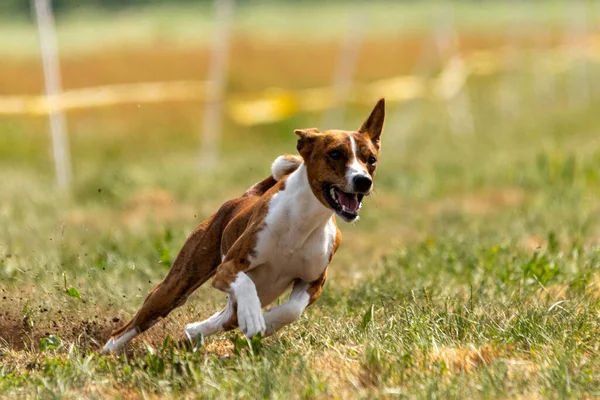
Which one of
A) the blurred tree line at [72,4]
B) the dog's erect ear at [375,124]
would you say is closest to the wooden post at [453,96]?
the dog's erect ear at [375,124]

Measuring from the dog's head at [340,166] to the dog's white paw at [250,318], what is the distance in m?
0.59

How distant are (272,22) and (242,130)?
81.2 feet

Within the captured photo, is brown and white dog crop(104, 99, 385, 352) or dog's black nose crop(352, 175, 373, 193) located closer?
dog's black nose crop(352, 175, 373, 193)

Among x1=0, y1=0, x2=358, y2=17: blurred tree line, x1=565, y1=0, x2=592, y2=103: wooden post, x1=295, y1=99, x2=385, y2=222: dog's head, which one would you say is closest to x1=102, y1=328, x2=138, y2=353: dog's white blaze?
x1=295, y1=99, x2=385, y2=222: dog's head

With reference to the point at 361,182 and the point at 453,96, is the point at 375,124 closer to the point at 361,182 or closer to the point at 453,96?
the point at 361,182

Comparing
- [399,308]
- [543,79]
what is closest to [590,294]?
[399,308]

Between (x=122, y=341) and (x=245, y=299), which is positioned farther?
(x=122, y=341)

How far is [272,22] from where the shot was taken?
4909 cm

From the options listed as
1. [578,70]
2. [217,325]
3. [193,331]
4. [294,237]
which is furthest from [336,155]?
[578,70]

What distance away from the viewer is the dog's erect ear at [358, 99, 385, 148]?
582 centimetres

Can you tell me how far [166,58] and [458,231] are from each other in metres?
24.2

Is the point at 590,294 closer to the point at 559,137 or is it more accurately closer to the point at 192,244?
the point at 192,244

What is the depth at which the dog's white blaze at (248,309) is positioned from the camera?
17.9 ft

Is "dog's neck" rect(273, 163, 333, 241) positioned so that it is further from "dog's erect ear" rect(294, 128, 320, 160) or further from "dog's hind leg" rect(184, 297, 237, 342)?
"dog's hind leg" rect(184, 297, 237, 342)
